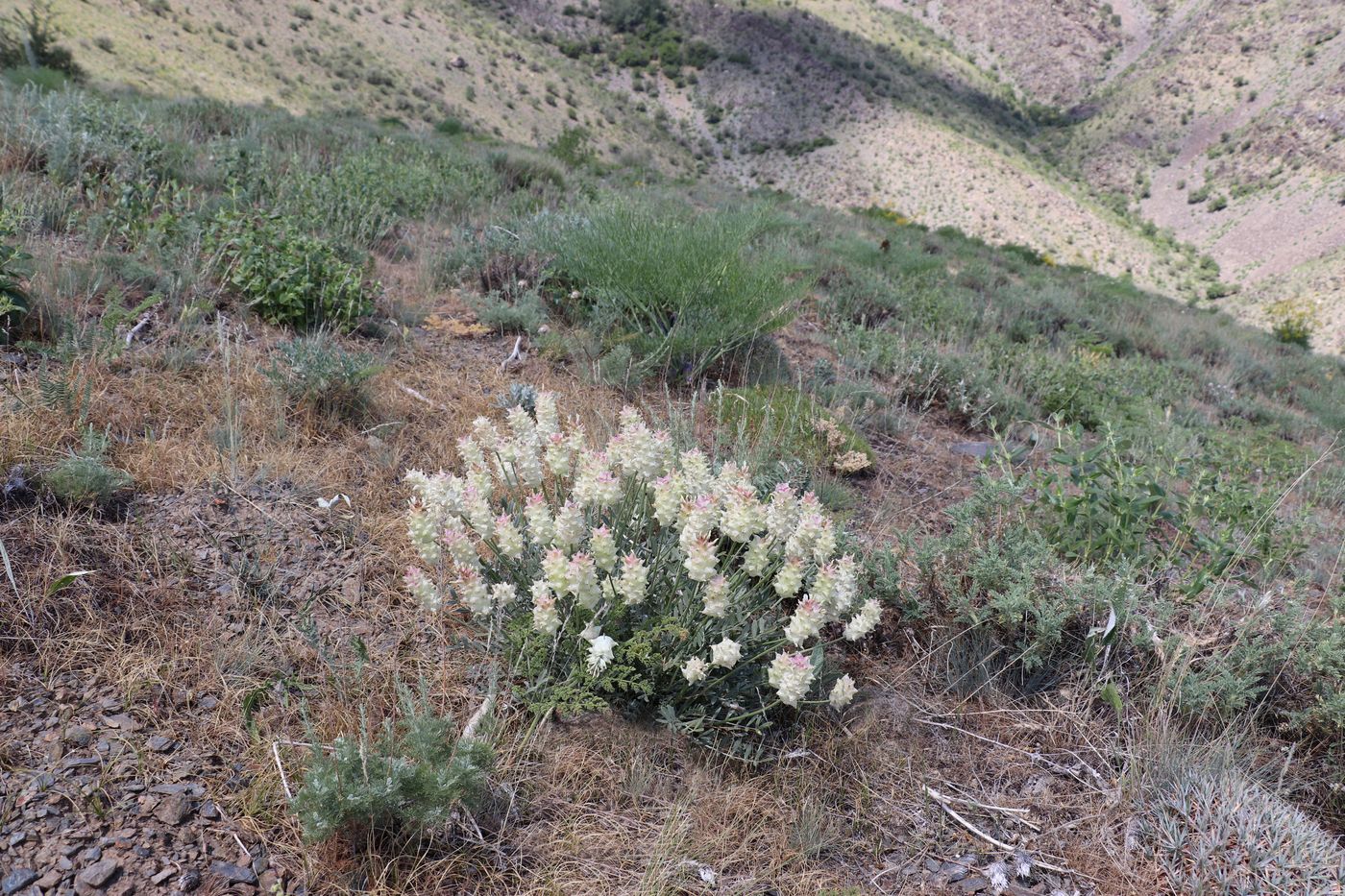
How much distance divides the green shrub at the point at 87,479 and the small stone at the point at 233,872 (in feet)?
4.63

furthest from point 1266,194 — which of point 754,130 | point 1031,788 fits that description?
point 1031,788

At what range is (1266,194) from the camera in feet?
137

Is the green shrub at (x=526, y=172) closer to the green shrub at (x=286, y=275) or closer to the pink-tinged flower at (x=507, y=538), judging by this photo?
the green shrub at (x=286, y=275)

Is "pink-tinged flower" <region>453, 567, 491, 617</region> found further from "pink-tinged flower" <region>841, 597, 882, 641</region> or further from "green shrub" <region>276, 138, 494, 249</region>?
"green shrub" <region>276, 138, 494, 249</region>

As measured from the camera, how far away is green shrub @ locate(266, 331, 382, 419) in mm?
3254

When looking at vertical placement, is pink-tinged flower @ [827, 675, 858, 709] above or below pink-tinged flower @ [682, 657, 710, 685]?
above

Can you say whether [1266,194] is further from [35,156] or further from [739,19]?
[35,156]

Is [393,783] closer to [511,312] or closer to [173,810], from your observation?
[173,810]

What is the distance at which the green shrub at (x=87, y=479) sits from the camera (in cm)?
236

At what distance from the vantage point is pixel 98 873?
1504mm

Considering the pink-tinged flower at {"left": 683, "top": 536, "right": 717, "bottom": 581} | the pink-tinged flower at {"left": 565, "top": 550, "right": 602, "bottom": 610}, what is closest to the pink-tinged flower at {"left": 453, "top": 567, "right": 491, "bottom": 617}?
the pink-tinged flower at {"left": 565, "top": 550, "right": 602, "bottom": 610}

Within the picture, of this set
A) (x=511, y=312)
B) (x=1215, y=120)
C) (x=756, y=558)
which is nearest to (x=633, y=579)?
(x=756, y=558)

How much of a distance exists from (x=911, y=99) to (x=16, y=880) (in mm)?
61430

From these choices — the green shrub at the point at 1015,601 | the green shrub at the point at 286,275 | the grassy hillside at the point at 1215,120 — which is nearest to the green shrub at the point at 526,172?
the green shrub at the point at 286,275
